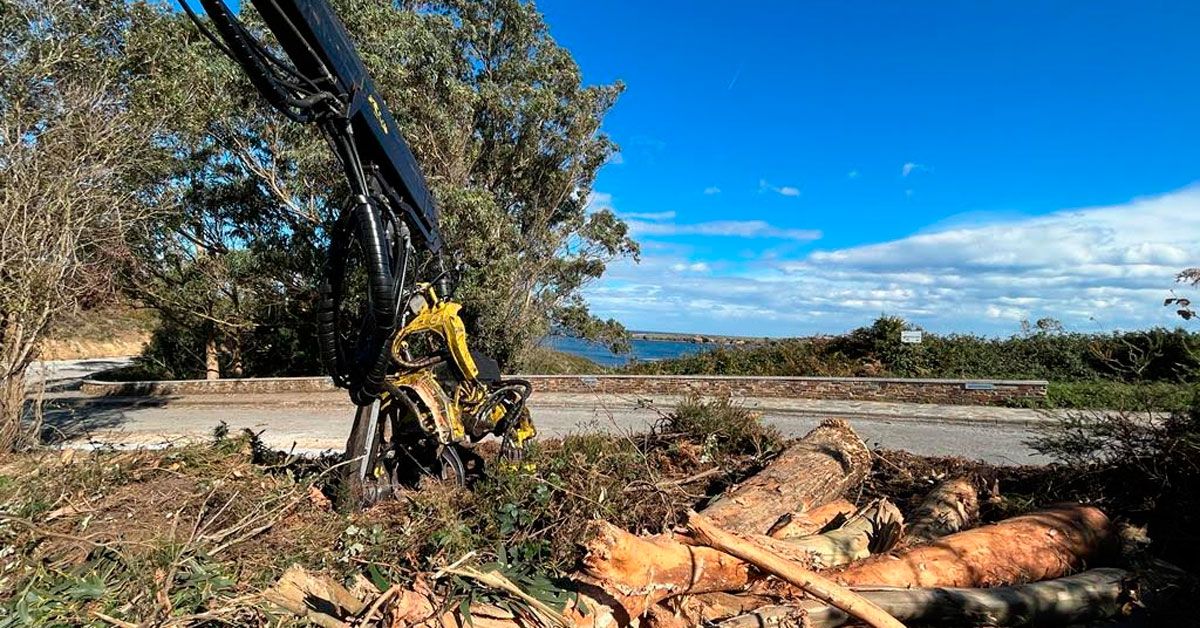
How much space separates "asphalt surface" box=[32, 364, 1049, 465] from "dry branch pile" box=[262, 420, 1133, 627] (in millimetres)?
3947

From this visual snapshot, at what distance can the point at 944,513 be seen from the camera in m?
4.74

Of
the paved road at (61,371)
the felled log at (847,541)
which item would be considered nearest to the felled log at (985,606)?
the felled log at (847,541)

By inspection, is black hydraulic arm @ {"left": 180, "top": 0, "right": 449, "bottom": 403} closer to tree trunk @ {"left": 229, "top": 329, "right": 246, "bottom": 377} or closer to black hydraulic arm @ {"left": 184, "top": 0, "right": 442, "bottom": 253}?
black hydraulic arm @ {"left": 184, "top": 0, "right": 442, "bottom": 253}

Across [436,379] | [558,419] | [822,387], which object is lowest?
[558,419]

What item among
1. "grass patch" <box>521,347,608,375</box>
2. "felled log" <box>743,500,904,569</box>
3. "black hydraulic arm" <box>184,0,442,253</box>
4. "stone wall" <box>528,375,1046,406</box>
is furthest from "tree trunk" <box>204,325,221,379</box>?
"felled log" <box>743,500,904,569</box>

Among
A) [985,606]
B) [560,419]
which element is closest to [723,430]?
[985,606]

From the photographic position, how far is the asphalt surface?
9.78 m

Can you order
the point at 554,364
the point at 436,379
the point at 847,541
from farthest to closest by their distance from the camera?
the point at 554,364, the point at 436,379, the point at 847,541

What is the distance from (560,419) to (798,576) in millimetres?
10308

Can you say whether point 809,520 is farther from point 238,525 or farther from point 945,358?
point 945,358

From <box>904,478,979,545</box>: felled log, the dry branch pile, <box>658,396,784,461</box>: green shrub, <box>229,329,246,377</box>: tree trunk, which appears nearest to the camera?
the dry branch pile

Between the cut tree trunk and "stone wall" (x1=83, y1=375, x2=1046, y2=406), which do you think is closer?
the cut tree trunk

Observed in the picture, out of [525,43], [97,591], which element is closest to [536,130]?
[525,43]

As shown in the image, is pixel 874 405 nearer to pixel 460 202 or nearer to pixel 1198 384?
pixel 1198 384
